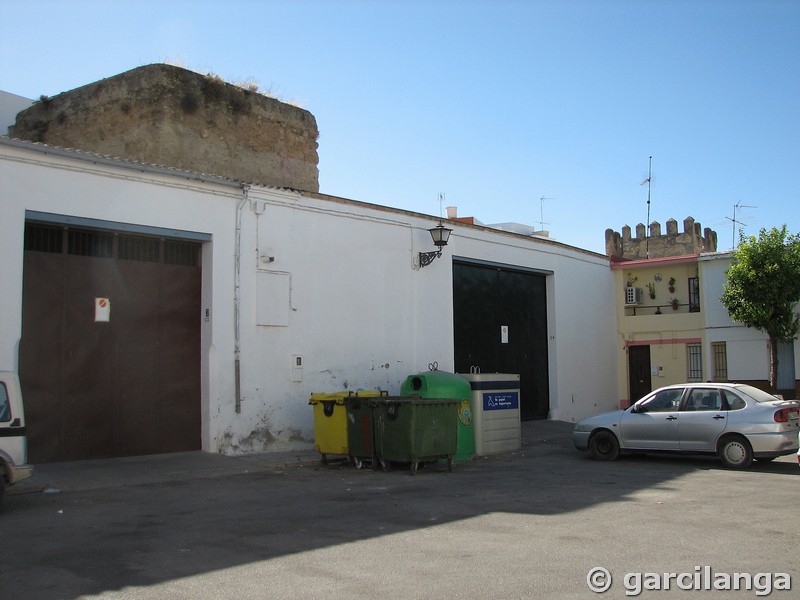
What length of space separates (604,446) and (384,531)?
7862 millimetres

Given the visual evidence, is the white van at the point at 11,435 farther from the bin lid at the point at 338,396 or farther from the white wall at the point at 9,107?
the white wall at the point at 9,107

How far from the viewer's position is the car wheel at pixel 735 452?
12.8m

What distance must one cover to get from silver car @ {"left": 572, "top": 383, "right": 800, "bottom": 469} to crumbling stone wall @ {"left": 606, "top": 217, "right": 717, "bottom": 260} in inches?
1046

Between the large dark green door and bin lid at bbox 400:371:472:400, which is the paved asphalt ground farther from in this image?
the large dark green door

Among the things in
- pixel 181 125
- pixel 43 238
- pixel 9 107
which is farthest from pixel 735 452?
pixel 9 107

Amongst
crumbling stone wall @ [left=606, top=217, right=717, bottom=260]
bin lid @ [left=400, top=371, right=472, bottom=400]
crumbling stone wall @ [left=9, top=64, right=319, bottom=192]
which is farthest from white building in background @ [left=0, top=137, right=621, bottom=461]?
crumbling stone wall @ [left=606, top=217, right=717, bottom=260]

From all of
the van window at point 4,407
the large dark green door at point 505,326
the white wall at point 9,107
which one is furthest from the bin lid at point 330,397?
the white wall at point 9,107

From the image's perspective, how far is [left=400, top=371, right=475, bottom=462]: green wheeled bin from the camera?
46.9ft

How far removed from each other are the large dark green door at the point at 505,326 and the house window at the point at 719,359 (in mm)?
5462

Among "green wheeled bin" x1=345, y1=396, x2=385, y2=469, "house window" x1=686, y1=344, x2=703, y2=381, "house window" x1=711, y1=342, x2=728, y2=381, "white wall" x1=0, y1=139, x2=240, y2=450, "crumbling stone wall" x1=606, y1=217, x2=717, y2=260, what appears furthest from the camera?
"crumbling stone wall" x1=606, y1=217, x2=717, y2=260

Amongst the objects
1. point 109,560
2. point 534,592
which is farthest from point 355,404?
point 534,592

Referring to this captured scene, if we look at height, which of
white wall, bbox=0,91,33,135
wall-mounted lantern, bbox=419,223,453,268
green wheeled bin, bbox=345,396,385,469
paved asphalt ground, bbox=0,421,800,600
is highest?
white wall, bbox=0,91,33,135

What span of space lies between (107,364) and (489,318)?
35.6 feet

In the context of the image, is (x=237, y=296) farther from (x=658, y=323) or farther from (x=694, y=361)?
(x=694, y=361)
